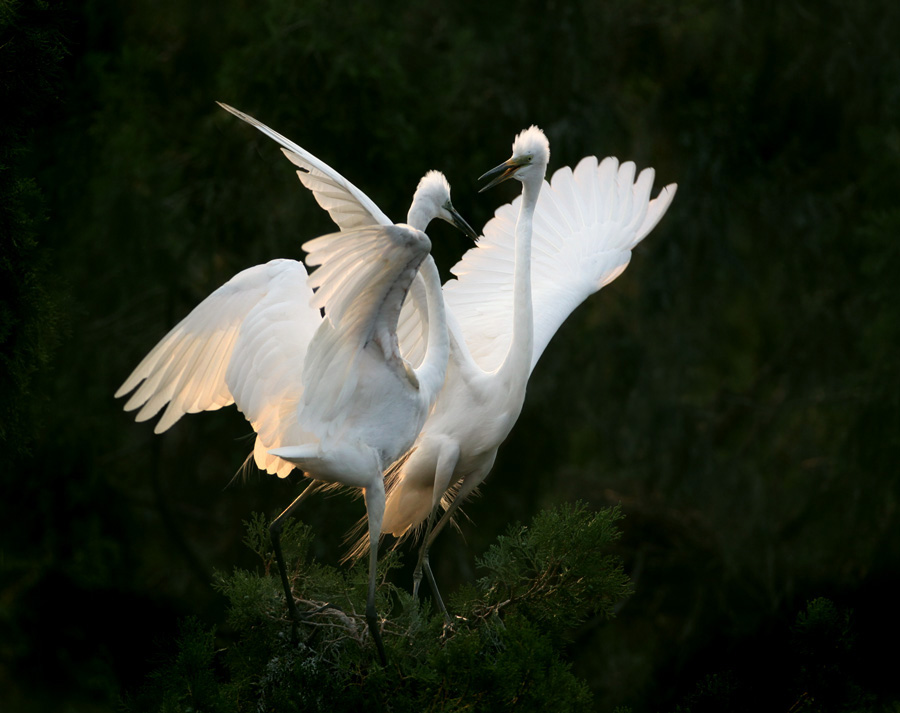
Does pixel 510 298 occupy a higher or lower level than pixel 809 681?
higher

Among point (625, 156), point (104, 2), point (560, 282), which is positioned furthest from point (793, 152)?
point (104, 2)

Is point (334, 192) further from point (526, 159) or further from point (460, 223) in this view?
point (526, 159)

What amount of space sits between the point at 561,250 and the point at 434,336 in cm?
130

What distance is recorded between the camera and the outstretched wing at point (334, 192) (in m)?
2.85

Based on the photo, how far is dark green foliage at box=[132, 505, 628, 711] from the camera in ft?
9.16

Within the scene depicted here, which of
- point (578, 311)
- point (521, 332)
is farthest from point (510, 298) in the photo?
point (578, 311)

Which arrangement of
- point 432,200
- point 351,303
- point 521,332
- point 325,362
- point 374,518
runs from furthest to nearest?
point 521,332 → point 432,200 → point 374,518 → point 325,362 → point 351,303

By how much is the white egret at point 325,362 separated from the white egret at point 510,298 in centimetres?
39

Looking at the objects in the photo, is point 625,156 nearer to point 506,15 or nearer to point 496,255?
point 506,15

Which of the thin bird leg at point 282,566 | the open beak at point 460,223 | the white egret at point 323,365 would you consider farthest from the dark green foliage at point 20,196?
the open beak at point 460,223

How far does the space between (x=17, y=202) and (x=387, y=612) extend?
4.80 ft

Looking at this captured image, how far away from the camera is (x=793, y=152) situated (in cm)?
739

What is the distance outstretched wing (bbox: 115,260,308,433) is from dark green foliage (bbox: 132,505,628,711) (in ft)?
1.62

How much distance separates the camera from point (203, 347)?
363 cm
